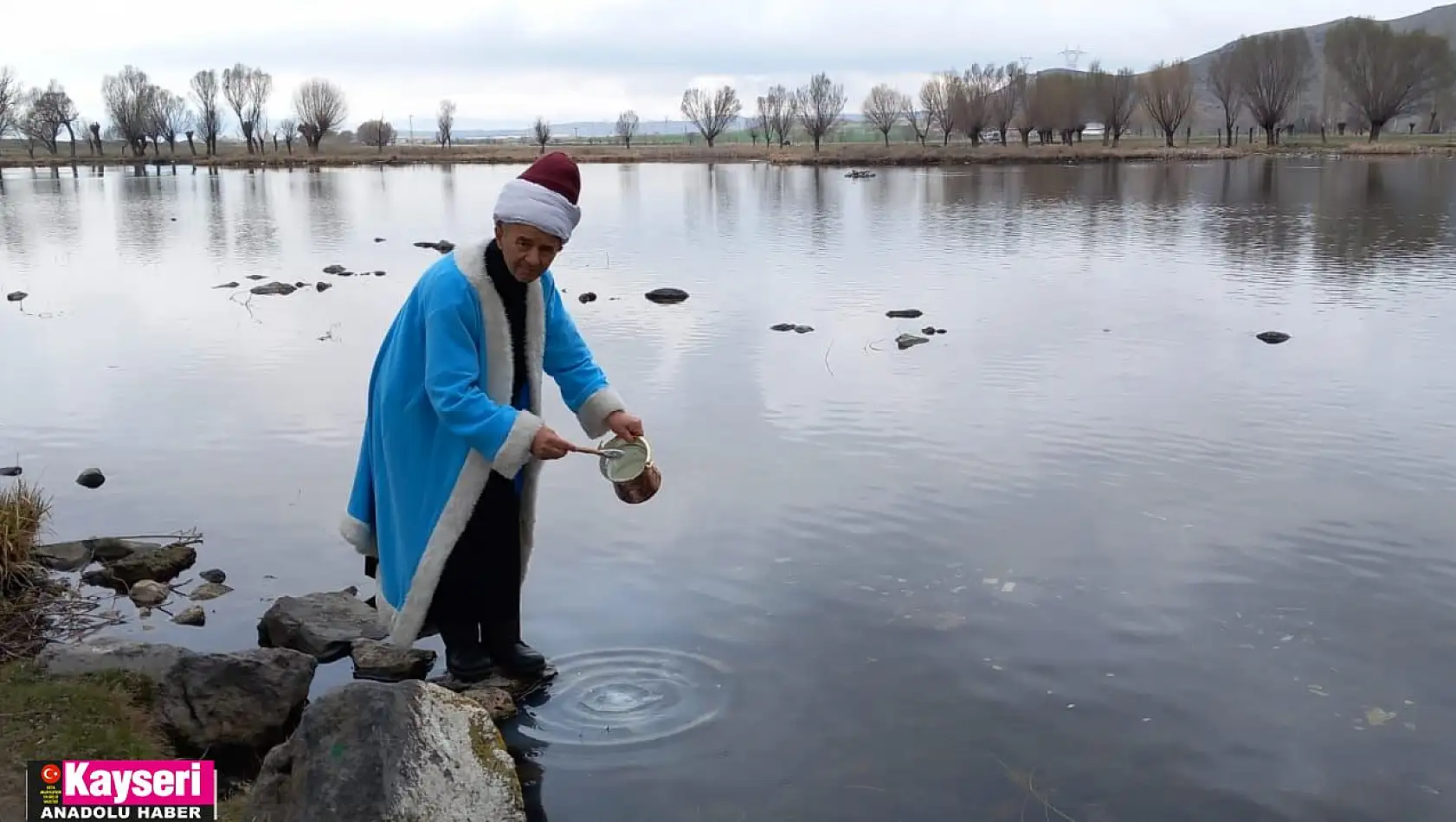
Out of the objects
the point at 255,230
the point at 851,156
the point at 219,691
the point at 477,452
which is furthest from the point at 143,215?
the point at 851,156

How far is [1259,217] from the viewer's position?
31609mm

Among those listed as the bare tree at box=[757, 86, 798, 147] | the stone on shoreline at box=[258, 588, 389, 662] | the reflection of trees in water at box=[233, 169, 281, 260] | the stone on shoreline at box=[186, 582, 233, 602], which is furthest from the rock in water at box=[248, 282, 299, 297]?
the bare tree at box=[757, 86, 798, 147]

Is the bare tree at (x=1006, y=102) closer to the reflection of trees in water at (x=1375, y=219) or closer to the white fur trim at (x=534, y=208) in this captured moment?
the reflection of trees in water at (x=1375, y=219)

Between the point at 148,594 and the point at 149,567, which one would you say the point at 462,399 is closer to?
the point at 148,594

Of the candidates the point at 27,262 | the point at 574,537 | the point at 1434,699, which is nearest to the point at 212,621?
the point at 574,537

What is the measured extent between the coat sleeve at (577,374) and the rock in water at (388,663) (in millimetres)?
1510

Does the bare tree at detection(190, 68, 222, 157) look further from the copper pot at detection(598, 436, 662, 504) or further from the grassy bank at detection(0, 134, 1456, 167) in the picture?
the copper pot at detection(598, 436, 662, 504)

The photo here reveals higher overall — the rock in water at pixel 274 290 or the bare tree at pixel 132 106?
the bare tree at pixel 132 106

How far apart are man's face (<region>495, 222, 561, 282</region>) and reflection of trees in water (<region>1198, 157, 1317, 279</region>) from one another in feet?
59.9

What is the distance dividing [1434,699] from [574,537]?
187 inches

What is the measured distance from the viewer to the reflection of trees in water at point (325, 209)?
3177 cm

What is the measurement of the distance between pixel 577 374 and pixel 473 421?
29.2 inches

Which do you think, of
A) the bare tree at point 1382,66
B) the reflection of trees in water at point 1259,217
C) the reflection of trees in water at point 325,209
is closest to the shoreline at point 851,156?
the bare tree at point 1382,66

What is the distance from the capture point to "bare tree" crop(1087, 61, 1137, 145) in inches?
3861
